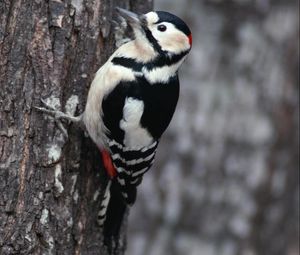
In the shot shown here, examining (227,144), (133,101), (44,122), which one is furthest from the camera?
(227,144)

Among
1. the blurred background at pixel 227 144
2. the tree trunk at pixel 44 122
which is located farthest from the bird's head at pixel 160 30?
the blurred background at pixel 227 144

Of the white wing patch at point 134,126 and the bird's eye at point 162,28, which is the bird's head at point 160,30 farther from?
the white wing patch at point 134,126

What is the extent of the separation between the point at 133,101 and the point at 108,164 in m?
0.37

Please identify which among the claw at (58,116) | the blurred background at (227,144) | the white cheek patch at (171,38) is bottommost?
the blurred background at (227,144)

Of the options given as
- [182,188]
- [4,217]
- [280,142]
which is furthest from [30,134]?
[280,142]

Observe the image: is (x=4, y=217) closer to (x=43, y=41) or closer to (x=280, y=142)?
(x=43, y=41)

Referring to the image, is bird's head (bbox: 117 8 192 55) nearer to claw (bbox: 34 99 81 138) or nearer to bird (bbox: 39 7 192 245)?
bird (bbox: 39 7 192 245)

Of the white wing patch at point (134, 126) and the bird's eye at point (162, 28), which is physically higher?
the bird's eye at point (162, 28)

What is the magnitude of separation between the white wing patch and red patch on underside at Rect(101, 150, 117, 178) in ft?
0.38

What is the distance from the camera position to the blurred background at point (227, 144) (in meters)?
6.23

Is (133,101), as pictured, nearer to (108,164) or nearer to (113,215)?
(108,164)

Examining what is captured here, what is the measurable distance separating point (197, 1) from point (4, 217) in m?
3.01

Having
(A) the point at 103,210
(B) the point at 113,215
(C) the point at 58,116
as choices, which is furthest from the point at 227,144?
(C) the point at 58,116

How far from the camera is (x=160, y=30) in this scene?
4.48m
